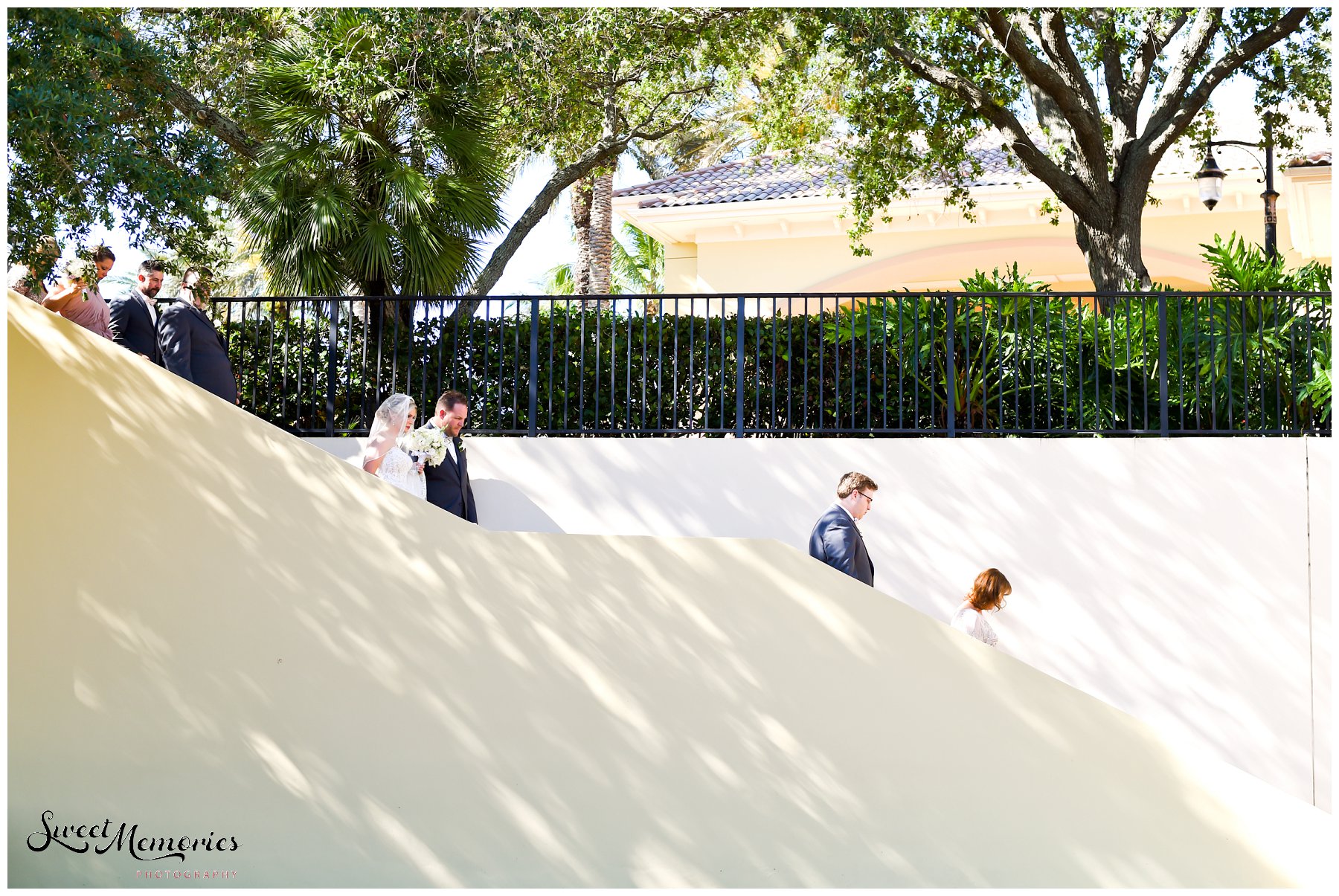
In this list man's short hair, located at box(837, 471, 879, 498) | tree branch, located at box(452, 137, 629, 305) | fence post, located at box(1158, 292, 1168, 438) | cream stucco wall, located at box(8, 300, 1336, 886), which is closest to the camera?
cream stucco wall, located at box(8, 300, 1336, 886)

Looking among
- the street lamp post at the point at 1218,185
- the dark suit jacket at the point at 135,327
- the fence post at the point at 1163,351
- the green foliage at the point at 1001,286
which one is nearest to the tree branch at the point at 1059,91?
the green foliage at the point at 1001,286

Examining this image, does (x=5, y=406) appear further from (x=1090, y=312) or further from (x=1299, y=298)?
(x=1299, y=298)

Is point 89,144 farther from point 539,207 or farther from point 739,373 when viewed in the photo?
point 539,207

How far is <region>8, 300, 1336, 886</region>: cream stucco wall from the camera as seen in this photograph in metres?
5.12

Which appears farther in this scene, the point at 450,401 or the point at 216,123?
the point at 216,123

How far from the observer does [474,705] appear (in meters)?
5.25

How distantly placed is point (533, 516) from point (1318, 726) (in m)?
5.47

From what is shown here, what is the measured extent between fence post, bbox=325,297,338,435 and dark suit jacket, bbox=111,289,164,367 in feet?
4.22

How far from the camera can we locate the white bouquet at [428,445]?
6719 mm

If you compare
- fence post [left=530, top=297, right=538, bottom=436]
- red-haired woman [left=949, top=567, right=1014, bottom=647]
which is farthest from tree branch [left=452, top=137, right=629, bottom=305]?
red-haired woman [left=949, top=567, right=1014, bottom=647]

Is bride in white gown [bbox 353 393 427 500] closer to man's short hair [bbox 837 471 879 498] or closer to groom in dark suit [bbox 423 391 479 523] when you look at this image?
groom in dark suit [bbox 423 391 479 523]

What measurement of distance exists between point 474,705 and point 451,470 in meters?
2.20

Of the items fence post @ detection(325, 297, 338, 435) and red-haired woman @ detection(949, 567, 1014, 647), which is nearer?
red-haired woman @ detection(949, 567, 1014, 647)

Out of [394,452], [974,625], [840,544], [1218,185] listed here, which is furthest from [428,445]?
[1218,185]
